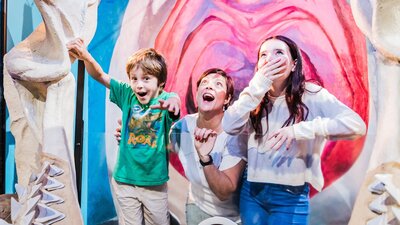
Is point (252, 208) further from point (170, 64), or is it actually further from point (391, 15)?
point (391, 15)

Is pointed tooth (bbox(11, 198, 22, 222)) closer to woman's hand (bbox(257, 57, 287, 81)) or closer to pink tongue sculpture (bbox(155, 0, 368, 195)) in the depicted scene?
pink tongue sculpture (bbox(155, 0, 368, 195))

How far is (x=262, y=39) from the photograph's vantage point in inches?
64.7

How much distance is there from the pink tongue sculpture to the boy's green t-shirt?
0.23 ft

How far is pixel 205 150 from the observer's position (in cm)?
164

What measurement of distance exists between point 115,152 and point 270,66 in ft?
1.93

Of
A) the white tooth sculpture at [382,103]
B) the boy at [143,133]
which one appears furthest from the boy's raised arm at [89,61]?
the white tooth sculpture at [382,103]

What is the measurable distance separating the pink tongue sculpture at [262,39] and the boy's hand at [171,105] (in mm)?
22

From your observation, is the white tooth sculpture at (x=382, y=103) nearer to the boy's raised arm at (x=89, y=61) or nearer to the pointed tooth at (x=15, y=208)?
the boy's raised arm at (x=89, y=61)

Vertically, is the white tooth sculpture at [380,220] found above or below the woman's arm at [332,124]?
below

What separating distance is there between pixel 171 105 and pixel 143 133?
13 cm

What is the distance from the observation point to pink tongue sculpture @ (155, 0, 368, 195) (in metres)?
1.59

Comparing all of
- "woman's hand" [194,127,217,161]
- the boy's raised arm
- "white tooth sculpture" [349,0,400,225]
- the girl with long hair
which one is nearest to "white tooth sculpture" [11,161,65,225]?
the boy's raised arm

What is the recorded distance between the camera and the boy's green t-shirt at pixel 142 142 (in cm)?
165

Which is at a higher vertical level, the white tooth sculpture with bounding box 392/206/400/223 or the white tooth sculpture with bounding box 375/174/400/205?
the white tooth sculpture with bounding box 375/174/400/205
